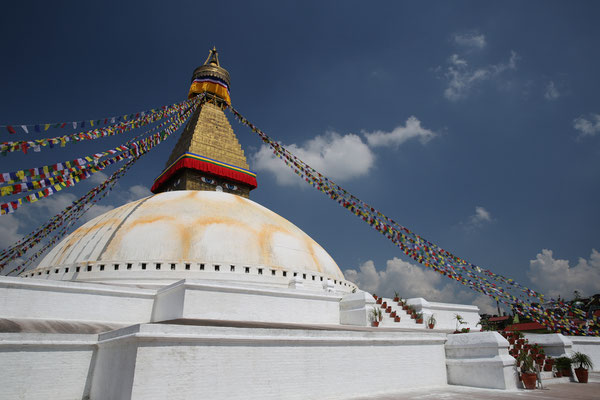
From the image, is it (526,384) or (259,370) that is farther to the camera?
(526,384)

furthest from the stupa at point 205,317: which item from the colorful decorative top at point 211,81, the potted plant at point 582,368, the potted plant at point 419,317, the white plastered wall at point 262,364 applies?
the colorful decorative top at point 211,81

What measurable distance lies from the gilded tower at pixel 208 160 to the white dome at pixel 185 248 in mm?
2945

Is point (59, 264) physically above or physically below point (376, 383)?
above

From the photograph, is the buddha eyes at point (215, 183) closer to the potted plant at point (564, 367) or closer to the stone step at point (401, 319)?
the stone step at point (401, 319)

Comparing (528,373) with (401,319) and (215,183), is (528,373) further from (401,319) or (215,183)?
(215,183)

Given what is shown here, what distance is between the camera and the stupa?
6.31 m

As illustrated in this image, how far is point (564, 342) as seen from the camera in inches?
446

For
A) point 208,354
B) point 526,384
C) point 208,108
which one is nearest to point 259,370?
point 208,354

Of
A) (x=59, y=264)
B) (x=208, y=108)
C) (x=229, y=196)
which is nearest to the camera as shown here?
(x=59, y=264)

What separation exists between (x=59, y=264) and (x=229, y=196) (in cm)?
733

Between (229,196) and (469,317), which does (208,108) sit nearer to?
(229,196)

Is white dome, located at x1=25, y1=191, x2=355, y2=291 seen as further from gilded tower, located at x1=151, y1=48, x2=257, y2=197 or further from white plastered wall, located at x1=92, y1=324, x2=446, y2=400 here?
white plastered wall, located at x1=92, y1=324, x2=446, y2=400

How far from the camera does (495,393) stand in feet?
26.4

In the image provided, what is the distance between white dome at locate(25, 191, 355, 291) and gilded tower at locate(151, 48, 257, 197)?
2945 millimetres
